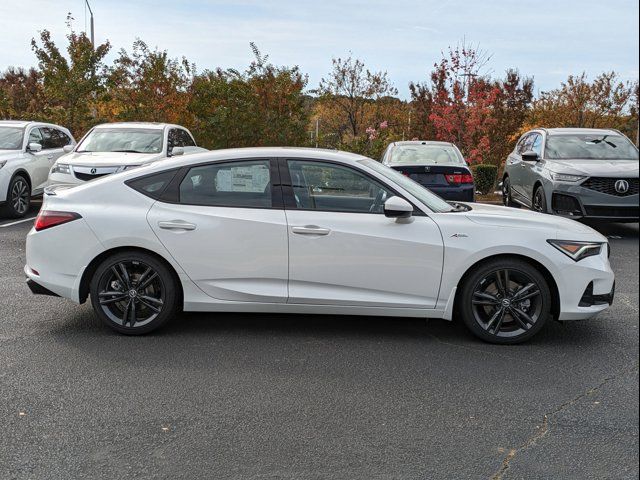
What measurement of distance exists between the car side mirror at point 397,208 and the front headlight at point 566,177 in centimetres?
571

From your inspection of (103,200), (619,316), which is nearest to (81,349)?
(103,200)

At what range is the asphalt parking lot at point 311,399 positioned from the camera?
11.3 feet

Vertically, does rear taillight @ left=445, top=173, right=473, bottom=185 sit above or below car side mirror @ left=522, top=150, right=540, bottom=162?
below

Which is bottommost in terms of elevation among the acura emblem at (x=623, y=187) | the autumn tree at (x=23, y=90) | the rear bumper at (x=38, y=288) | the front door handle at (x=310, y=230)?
the rear bumper at (x=38, y=288)

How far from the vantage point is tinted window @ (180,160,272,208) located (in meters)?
5.56

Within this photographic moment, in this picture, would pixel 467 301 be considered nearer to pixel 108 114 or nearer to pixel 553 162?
pixel 553 162

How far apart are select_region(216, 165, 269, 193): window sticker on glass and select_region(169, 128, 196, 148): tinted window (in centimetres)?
750

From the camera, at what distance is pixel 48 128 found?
567 inches

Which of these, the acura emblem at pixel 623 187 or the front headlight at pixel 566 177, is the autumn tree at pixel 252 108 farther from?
the acura emblem at pixel 623 187

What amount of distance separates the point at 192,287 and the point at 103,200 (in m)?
1.05

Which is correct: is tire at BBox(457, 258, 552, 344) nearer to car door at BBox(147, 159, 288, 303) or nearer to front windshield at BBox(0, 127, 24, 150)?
car door at BBox(147, 159, 288, 303)

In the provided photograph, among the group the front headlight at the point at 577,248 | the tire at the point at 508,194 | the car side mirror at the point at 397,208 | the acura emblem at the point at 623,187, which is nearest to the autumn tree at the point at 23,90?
the tire at the point at 508,194

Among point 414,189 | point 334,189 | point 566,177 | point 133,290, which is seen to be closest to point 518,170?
point 566,177

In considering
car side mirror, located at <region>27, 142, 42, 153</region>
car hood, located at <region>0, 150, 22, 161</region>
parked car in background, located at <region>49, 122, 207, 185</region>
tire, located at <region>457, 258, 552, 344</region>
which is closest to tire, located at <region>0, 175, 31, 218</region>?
car hood, located at <region>0, 150, 22, 161</region>
